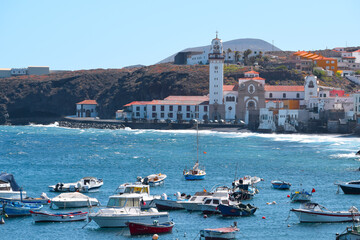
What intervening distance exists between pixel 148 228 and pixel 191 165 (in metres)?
43.2

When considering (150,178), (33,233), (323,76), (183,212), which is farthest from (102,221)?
(323,76)

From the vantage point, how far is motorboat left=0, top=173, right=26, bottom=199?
2247 inches

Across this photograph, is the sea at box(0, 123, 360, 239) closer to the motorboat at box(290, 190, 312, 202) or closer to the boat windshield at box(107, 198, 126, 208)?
the motorboat at box(290, 190, 312, 202)

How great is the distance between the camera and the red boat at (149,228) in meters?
46.8

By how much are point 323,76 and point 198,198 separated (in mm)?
147643

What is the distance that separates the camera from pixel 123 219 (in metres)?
48.1

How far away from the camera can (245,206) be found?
54094 millimetres

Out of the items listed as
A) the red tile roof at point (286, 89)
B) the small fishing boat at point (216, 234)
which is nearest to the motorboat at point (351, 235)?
the small fishing boat at point (216, 234)

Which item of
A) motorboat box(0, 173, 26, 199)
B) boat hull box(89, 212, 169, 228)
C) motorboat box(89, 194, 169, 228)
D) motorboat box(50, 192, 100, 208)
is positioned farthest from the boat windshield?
motorboat box(0, 173, 26, 199)

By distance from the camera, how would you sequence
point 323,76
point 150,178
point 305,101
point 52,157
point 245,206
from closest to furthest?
1. point 245,206
2. point 150,178
3. point 52,157
4. point 305,101
5. point 323,76

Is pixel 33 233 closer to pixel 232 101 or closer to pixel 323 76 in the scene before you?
pixel 232 101

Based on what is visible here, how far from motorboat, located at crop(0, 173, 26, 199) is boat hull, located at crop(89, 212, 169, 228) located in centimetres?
994

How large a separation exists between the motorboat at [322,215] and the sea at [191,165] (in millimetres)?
463

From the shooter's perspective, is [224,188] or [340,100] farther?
[340,100]
